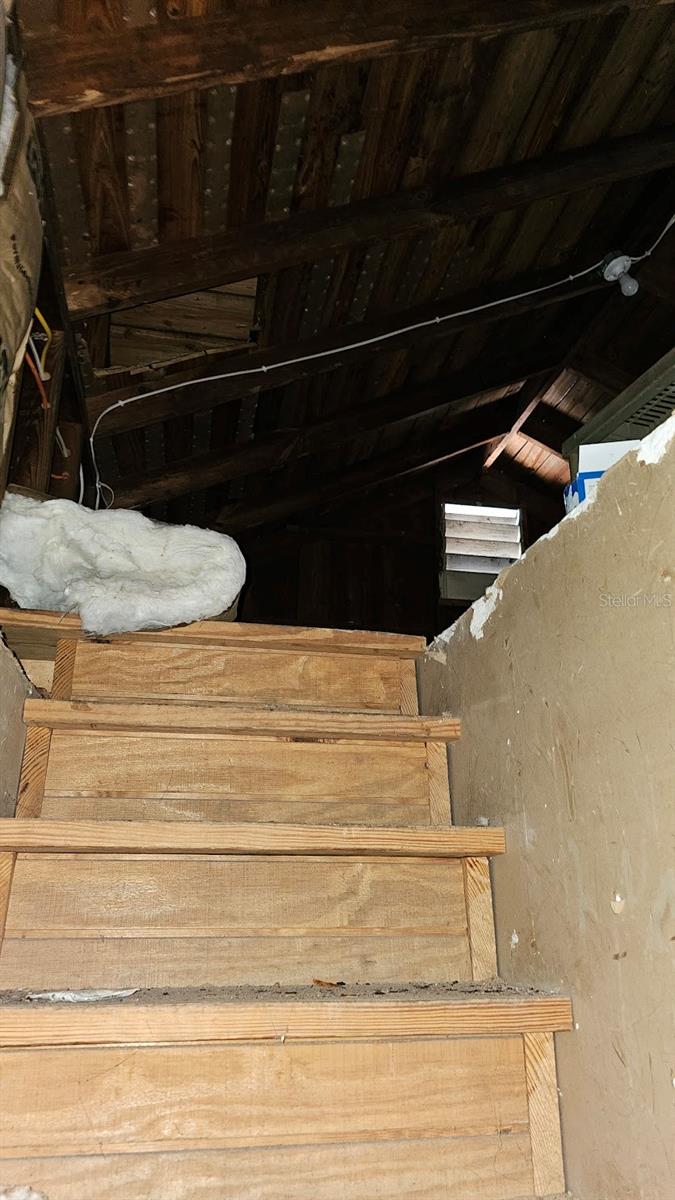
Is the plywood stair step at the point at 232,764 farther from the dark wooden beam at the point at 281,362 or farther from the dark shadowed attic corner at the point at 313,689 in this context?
the dark wooden beam at the point at 281,362

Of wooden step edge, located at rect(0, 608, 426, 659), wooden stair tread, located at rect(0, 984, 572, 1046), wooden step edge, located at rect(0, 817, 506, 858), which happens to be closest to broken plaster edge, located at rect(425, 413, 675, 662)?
wooden step edge, located at rect(0, 608, 426, 659)

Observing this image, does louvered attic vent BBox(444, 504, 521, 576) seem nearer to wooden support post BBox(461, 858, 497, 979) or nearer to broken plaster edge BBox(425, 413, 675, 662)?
broken plaster edge BBox(425, 413, 675, 662)

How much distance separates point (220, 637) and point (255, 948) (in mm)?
659

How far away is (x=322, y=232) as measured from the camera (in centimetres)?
247

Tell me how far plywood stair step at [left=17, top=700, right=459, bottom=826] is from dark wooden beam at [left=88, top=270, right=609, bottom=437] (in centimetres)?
168

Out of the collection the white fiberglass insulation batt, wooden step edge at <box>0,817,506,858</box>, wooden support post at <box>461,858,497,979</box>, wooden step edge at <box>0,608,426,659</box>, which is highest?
the white fiberglass insulation batt

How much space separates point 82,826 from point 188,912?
0.78 feet

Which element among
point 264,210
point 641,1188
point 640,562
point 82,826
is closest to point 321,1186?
point 641,1188

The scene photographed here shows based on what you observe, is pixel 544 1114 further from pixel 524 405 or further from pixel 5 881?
pixel 524 405

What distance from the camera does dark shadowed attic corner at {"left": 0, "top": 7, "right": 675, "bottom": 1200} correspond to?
3.31 feet

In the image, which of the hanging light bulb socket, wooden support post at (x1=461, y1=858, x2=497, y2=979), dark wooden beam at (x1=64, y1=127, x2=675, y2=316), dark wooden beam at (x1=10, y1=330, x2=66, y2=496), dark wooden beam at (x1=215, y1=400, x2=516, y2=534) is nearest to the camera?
wooden support post at (x1=461, y1=858, x2=497, y2=979)

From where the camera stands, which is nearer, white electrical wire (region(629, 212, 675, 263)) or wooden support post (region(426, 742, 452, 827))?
wooden support post (region(426, 742, 452, 827))

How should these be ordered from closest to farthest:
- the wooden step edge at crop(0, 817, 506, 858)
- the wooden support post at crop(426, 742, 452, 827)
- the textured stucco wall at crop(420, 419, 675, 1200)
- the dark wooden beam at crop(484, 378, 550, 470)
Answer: the textured stucco wall at crop(420, 419, 675, 1200)
the wooden step edge at crop(0, 817, 506, 858)
the wooden support post at crop(426, 742, 452, 827)
the dark wooden beam at crop(484, 378, 550, 470)

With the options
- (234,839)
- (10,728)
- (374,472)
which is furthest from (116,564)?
(374,472)
